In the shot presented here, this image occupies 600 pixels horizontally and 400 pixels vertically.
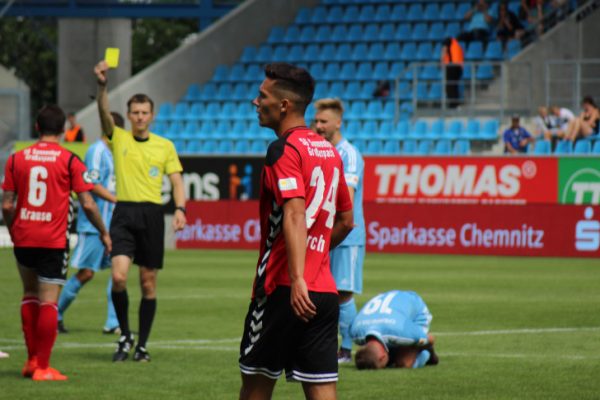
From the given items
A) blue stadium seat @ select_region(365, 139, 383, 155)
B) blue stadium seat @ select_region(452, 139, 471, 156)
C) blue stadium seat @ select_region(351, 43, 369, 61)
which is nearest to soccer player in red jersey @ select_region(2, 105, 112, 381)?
blue stadium seat @ select_region(452, 139, 471, 156)

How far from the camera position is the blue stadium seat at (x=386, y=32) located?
36000mm

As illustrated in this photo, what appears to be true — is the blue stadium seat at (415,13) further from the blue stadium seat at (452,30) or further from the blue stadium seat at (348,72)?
the blue stadium seat at (348,72)

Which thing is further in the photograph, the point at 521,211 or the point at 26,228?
the point at 521,211

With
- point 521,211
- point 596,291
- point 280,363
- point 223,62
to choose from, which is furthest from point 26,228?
point 223,62

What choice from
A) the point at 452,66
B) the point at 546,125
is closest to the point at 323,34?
the point at 452,66

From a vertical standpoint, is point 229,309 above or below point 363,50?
below

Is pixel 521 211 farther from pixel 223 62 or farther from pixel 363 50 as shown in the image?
pixel 223 62

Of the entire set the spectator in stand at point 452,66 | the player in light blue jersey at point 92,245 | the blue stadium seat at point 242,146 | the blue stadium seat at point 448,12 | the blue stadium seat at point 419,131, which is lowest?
the player in light blue jersey at point 92,245

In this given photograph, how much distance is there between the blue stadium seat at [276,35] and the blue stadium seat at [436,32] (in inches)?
192

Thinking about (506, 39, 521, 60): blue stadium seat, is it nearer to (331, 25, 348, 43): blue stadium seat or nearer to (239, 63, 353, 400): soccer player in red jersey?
(331, 25, 348, 43): blue stadium seat

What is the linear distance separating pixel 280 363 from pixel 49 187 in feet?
14.3

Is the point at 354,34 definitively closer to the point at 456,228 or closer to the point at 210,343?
the point at 456,228

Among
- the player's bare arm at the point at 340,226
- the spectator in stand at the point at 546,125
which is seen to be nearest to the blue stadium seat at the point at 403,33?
the spectator in stand at the point at 546,125

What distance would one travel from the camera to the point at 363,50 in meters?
36.0
